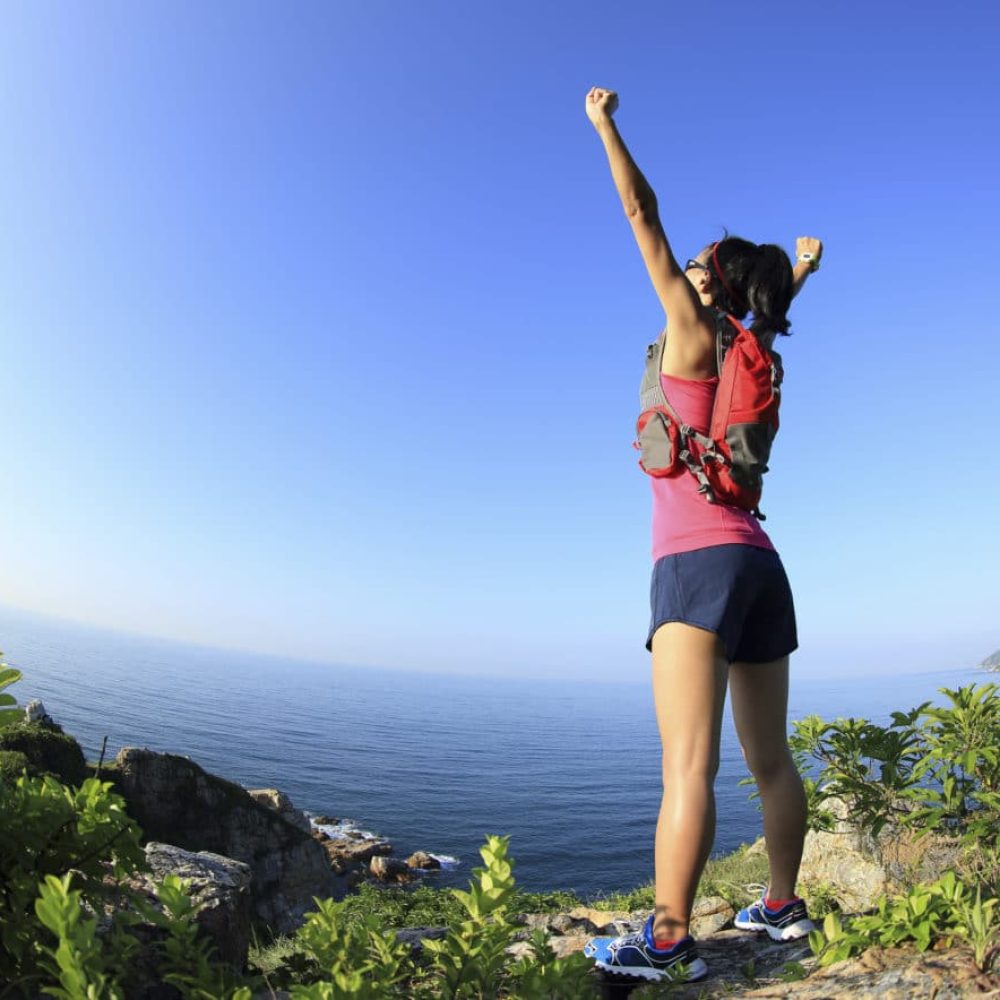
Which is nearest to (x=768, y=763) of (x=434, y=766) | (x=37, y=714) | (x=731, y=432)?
(x=731, y=432)

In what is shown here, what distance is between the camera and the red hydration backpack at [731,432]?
2.80m

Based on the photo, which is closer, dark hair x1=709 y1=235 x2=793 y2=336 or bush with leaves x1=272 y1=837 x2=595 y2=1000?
bush with leaves x1=272 y1=837 x2=595 y2=1000

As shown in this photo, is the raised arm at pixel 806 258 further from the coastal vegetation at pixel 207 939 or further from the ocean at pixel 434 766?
the ocean at pixel 434 766

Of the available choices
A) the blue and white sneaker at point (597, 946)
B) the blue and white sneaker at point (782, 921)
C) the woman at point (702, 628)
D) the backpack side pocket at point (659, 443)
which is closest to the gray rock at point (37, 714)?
the blue and white sneaker at point (597, 946)

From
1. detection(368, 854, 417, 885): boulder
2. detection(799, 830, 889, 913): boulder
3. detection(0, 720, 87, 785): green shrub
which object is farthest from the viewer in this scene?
detection(368, 854, 417, 885): boulder

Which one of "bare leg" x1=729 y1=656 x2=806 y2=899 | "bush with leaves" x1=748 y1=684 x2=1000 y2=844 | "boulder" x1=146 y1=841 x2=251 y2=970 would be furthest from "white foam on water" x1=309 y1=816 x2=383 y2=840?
"bare leg" x1=729 y1=656 x2=806 y2=899

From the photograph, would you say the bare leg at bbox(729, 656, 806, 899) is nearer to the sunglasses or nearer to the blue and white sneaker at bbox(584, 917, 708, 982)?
the blue and white sneaker at bbox(584, 917, 708, 982)

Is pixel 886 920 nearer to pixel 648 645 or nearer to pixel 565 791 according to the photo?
pixel 648 645

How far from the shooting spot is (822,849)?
521cm

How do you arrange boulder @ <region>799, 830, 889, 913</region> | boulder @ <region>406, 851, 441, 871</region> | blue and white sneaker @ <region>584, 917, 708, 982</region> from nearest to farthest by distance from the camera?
blue and white sneaker @ <region>584, 917, 708, 982</region>
boulder @ <region>799, 830, 889, 913</region>
boulder @ <region>406, 851, 441, 871</region>

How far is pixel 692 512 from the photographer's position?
284cm

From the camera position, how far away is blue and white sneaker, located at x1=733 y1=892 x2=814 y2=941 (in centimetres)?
299

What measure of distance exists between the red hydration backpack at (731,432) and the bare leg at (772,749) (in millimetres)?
707

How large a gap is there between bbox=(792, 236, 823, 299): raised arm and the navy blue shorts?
1753mm
